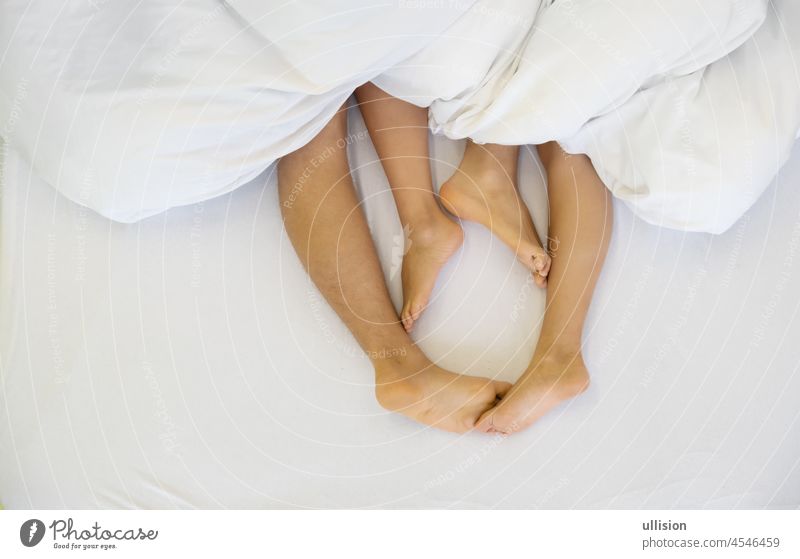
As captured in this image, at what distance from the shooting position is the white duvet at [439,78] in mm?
714

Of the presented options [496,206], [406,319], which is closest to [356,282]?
[406,319]

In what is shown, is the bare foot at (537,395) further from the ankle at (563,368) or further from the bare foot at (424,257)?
the bare foot at (424,257)

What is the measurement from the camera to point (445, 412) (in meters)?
0.75

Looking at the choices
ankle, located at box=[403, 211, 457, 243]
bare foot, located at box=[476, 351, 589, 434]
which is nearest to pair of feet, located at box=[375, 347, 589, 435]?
bare foot, located at box=[476, 351, 589, 434]

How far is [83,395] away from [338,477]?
268 mm

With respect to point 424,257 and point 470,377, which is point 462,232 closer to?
point 424,257

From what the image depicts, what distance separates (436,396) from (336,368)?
0.36 feet

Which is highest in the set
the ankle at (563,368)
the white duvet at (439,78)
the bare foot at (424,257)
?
the white duvet at (439,78)

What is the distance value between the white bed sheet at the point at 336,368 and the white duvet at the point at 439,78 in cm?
8

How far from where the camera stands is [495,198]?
81 cm

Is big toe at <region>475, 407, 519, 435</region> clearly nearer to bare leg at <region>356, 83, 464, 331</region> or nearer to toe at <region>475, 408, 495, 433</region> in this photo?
toe at <region>475, 408, 495, 433</region>

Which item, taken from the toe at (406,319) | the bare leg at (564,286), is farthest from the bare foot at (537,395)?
the toe at (406,319)
